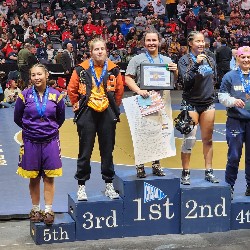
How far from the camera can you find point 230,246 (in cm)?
826

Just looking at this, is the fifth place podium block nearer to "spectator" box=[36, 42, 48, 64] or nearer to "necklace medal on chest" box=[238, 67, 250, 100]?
"necklace medal on chest" box=[238, 67, 250, 100]

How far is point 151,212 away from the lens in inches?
340

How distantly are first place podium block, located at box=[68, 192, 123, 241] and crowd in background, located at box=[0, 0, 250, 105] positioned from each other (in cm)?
1236

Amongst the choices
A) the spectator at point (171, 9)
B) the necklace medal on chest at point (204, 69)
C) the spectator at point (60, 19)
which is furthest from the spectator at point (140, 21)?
the necklace medal on chest at point (204, 69)

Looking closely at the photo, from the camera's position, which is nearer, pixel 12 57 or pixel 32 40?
pixel 12 57

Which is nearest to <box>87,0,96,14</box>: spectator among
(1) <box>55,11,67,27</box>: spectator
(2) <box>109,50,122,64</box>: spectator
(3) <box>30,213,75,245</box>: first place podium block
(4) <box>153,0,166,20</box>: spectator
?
(1) <box>55,11,67,27</box>: spectator

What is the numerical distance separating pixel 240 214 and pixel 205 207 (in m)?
0.48

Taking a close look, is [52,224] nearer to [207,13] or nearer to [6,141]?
[6,141]

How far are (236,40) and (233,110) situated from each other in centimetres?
1623

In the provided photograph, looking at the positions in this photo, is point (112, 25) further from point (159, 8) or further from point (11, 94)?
point (11, 94)

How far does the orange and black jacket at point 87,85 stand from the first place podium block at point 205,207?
135 cm

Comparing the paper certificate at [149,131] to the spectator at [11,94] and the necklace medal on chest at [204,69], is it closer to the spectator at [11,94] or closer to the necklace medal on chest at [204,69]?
the necklace medal on chest at [204,69]

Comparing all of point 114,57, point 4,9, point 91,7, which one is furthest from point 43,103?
point 91,7

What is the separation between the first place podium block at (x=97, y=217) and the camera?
8398mm
